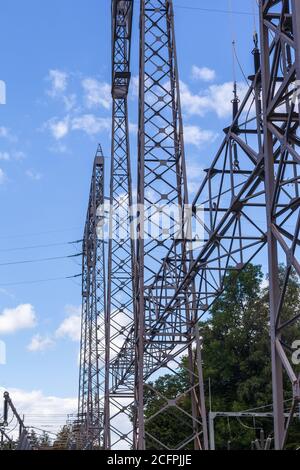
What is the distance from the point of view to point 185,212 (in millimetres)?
18438

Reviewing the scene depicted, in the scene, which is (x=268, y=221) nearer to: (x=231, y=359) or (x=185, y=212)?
(x=185, y=212)

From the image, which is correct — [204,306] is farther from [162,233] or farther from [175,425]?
[175,425]

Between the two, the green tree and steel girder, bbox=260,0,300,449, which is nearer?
steel girder, bbox=260,0,300,449

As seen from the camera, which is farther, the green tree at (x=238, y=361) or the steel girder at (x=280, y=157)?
the green tree at (x=238, y=361)

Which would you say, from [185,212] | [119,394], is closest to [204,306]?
[185,212]

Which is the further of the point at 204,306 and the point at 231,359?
the point at 231,359

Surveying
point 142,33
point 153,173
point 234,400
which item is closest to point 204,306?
point 153,173

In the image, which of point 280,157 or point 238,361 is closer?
point 280,157

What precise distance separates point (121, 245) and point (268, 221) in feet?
68.4
